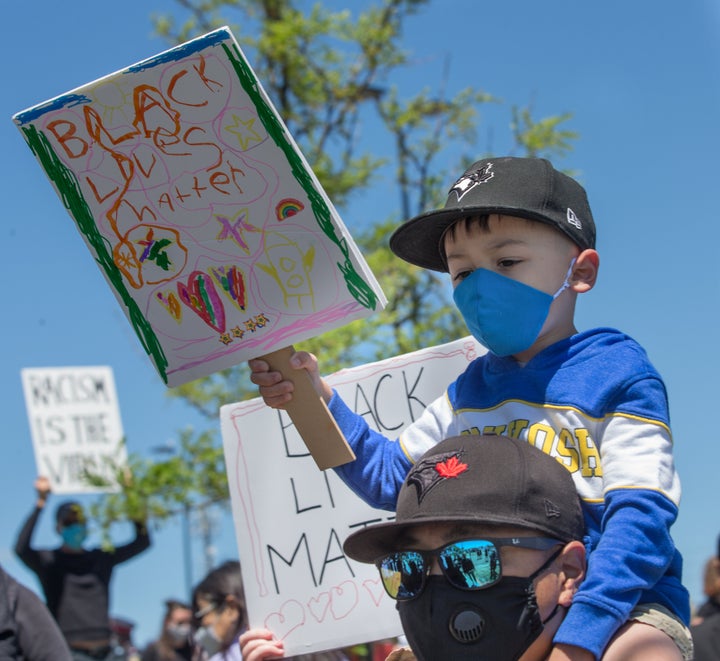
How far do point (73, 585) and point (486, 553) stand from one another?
631 cm

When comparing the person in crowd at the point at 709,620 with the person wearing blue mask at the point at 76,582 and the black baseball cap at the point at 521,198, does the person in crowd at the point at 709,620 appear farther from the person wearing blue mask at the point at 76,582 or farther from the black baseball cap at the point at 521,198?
the person wearing blue mask at the point at 76,582

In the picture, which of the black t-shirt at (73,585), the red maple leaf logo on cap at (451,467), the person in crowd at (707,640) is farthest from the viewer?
the black t-shirt at (73,585)

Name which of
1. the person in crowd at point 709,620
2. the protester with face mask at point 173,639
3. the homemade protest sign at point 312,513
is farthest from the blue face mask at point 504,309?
the protester with face mask at point 173,639

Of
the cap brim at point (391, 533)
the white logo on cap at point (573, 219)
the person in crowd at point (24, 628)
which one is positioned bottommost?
the person in crowd at point (24, 628)

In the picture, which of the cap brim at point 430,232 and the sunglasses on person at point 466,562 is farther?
the cap brim at point 430,232

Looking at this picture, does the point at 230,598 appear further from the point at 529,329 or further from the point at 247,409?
the point at 529,329

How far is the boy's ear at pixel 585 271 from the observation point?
2.36 meters

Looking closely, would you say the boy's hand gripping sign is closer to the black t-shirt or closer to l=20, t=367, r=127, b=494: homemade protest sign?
the black t-shirt

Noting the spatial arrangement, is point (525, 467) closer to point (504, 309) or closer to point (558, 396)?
point (558, 396)

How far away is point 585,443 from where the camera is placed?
2150mm

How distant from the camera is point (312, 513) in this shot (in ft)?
11.1

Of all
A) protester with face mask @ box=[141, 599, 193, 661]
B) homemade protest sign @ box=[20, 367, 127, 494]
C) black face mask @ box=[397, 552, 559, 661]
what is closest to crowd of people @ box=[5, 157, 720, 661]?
black face mask @ box=[397, 552, 559, 661]

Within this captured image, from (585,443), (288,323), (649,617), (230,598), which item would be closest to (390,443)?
(288,323)

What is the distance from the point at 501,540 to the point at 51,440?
753 centimetres
